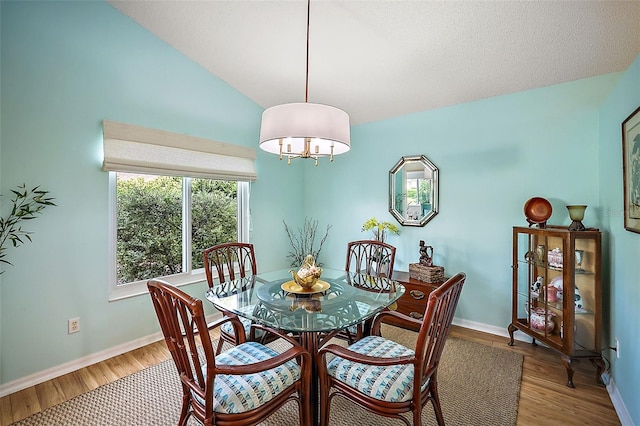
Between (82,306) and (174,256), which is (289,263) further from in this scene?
(82,306)

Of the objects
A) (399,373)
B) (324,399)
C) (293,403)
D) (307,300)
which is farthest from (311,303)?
(293,403)

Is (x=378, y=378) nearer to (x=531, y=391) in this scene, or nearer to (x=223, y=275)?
(x=531, y=391)

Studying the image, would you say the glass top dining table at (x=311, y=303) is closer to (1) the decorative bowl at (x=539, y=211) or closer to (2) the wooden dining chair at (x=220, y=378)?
(2) the wooden dining chair at (x=220, y=378)

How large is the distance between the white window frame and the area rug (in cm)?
75

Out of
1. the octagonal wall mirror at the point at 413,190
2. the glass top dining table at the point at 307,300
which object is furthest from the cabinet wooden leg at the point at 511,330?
the glass top dining table at the point at 307,300

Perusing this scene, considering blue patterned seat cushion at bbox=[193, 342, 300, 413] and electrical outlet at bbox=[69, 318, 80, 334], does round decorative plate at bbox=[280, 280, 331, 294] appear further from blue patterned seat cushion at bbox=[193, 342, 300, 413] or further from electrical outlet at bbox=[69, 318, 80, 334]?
electrical outlet at bbox=[69, 318, 80, 334]

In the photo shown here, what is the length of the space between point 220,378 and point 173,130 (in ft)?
7.92

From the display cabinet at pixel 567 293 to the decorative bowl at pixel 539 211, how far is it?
10 centimetres

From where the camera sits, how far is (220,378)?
4.70 feet

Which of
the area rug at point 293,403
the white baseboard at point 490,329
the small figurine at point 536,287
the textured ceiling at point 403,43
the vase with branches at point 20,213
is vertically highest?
the textured ceiling at point 403,43

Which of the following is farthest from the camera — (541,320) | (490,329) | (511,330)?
(490,329)

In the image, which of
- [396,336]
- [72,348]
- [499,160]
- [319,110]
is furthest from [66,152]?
[499,160]

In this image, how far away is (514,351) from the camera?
264 cm

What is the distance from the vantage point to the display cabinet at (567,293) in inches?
85.4
